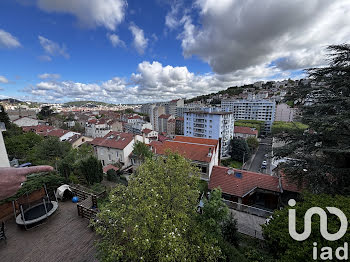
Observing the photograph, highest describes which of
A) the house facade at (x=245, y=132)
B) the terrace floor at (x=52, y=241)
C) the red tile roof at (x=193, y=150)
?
the red tile roof at (x=193, y=150)

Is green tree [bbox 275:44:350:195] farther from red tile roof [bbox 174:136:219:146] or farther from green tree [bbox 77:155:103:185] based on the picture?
green tree [bbox 77:155:103:185]

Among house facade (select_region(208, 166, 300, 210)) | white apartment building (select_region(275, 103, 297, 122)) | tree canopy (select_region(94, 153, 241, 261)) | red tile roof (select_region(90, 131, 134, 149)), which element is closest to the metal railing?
house facade (select_region(208, 166, 300, 210))

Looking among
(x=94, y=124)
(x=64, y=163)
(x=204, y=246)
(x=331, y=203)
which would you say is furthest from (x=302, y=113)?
(x=94, y=124)

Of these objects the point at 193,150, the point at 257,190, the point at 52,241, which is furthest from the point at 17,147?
the point at 257,190

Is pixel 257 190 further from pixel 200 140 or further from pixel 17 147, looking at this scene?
pixel 17 147

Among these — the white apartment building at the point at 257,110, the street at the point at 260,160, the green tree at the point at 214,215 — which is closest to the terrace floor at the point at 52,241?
the green tree at the point at 214,215

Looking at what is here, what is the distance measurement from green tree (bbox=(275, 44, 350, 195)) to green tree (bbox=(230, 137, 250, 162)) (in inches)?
1184

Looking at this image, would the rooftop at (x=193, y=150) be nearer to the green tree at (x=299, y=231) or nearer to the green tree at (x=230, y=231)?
the green tree at (x=230, y=231)

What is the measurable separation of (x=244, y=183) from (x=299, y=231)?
9758mm

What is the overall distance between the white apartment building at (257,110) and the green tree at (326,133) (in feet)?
208

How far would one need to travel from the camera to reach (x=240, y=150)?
3897 centimetres

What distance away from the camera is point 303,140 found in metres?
9.40

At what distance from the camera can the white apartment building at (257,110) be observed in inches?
2606

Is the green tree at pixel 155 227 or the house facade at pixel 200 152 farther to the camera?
the house facade at pixel 200 152
